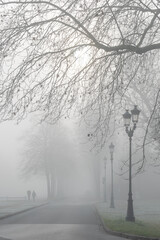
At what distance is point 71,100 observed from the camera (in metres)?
14.4

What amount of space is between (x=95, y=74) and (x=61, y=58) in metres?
1.29

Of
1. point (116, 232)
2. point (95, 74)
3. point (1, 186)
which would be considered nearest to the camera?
point (95, 74)

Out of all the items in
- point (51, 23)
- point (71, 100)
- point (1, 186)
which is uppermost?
point (51, 23)

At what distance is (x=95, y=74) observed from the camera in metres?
14.6

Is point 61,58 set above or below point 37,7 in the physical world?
below

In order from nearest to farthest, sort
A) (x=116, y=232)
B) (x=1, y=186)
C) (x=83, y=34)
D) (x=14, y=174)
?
(x=83, y=34) → (x=116, y=232) → (x=1, y=186) → (x=14, y=174)

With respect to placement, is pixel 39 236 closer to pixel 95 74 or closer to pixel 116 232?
pixel 116 232

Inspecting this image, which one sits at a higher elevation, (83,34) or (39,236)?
(83,34)

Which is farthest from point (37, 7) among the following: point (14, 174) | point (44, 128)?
point (14, 174)

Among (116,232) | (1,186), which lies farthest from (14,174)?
(116,232)

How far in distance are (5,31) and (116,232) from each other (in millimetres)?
8662

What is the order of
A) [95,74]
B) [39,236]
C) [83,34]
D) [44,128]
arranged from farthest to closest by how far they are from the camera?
1. [44,128]
2. [39,236]
3. [95,74]
4. [83,34]

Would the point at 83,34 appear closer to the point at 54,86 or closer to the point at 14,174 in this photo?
the point at 54,86

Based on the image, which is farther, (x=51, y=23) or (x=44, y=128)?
(x=44, y=128)
